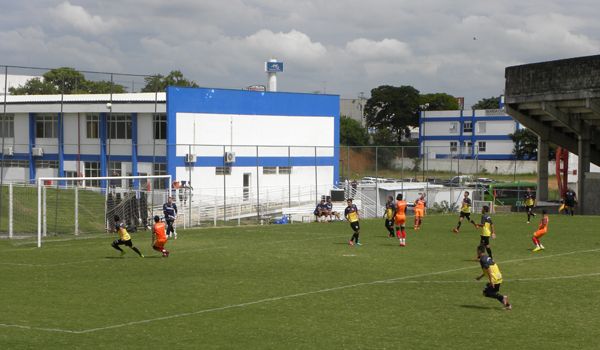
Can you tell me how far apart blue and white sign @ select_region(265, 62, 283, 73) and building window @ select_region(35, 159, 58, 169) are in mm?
20779

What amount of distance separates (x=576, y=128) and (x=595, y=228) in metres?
14.0

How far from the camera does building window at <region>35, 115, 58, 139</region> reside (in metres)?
64.8

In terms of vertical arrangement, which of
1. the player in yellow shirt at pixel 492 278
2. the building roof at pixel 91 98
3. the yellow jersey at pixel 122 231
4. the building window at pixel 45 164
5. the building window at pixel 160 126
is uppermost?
the building roof at pixel 91 98

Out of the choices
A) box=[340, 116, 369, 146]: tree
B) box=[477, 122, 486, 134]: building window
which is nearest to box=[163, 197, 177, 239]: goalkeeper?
box=[477, 122, 486, 134]: building window

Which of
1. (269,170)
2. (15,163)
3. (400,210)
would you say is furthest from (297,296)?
(15,163)

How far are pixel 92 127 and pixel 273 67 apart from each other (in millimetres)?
17955

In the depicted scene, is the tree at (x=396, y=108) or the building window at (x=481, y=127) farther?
the tree at (x=396, y=108)

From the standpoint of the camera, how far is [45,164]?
63906 mm

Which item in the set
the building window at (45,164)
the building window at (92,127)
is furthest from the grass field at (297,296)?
the building window at (45,164)

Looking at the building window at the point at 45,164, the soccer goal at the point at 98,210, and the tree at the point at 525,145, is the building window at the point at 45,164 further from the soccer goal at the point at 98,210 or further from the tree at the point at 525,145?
the tree at the point at 525,145

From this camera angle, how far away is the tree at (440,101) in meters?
141

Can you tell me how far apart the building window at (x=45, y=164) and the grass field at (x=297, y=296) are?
2997 centimetres

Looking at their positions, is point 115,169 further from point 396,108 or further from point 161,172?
point 396,108

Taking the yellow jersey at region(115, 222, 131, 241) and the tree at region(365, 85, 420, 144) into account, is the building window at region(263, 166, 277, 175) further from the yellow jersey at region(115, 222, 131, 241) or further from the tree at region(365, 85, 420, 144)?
the tree at region(365, 85, 420, 144)
